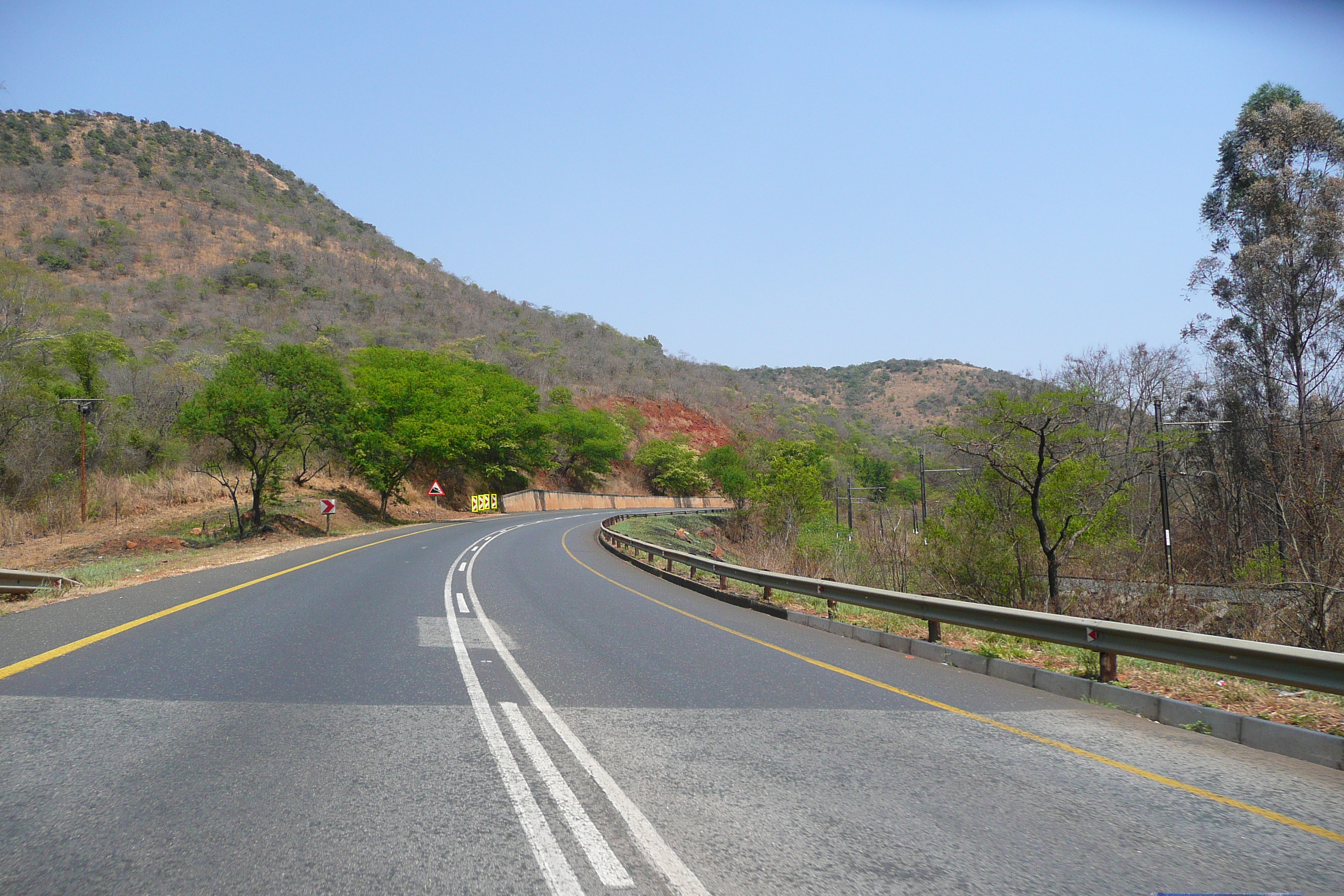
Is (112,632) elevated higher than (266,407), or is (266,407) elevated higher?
(266,407)

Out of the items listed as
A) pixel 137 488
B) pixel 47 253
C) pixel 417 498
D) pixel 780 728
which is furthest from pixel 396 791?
pixel 47 253

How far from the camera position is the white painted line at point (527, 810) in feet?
10.9

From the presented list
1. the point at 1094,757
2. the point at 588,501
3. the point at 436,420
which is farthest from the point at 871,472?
the point at 1094,757

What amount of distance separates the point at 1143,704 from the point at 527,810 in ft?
18.1

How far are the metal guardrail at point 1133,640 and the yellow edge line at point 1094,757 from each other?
173 centimetres

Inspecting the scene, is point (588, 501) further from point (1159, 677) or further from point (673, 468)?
point (1159, 677)

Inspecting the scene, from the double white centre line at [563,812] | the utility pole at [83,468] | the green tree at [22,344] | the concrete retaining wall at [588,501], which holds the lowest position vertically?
the concrete retaining wall at [588,501]

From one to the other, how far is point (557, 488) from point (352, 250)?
228 ft

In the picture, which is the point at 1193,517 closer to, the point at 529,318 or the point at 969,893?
the point at 969,893

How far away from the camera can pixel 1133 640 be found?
7.15 meters

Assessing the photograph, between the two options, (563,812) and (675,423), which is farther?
(675,423)

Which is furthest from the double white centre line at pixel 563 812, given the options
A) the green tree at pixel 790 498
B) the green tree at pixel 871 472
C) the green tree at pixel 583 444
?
the green tree at pixel 871 472

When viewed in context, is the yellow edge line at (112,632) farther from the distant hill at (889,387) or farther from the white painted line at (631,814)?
the distant hill at (889,387)

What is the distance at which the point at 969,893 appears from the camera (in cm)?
326
